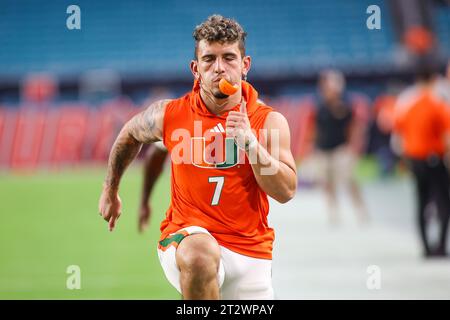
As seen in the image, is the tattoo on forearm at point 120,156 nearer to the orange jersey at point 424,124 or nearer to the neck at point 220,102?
the neck at point 220,102

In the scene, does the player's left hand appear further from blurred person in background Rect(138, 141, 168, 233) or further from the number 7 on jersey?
blurred person in background Rect(138, 141, 168, 233)

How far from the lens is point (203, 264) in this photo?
436cm

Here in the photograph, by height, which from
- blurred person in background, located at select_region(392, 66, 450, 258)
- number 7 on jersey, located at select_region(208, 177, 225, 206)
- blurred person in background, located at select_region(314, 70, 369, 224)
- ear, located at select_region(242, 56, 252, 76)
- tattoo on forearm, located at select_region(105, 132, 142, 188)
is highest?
blurred person in background, located at select_region(314, 70, 369, 224)

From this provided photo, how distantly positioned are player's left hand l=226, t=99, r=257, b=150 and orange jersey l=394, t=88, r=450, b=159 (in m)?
5.88

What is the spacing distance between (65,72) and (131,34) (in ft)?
16.4

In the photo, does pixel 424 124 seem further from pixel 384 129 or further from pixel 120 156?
pixel 384 129

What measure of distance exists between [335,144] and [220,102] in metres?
9.03

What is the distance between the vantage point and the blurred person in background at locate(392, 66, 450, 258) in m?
9.84

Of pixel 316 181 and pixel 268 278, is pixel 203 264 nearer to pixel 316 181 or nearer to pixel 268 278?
pixel 268 278

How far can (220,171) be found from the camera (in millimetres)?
4738

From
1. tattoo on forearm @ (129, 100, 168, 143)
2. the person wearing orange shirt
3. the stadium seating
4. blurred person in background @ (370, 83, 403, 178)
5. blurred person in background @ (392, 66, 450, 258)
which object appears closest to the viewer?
the person wearing orange shirt

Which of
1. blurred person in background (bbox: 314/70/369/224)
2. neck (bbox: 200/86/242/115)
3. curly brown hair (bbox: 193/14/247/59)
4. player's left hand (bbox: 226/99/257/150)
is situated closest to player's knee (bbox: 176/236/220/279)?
player's left hand (bbox: 226/99/257/150)

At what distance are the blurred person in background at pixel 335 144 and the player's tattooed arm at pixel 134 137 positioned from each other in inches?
336
